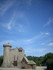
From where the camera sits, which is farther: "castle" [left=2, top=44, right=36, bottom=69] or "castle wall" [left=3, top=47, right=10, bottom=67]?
"castle wall" [left=3, top=47, right=10, bottom=67]

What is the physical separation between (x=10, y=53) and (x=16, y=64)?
165 inches

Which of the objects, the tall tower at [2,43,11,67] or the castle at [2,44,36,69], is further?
the tall tower at [2,43,11,67]

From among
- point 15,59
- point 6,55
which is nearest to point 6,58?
point 6,55

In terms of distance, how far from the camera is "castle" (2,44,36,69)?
50722 mm

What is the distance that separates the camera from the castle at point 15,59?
50.7 metres

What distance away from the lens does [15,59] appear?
5450 centimetres

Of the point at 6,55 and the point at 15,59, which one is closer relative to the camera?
the point at 6,55

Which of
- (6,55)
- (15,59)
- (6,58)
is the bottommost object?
(15,59)

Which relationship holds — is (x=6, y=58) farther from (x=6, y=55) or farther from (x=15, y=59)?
(x=15, y=59)

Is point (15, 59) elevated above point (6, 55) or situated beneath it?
situated beneath

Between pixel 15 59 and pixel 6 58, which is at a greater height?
pixel 6 58

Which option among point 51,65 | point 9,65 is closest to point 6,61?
point 9,65

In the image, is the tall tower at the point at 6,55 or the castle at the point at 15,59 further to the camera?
the tall tower at the point at 6,55

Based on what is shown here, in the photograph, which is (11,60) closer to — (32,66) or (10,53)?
(10,53)
